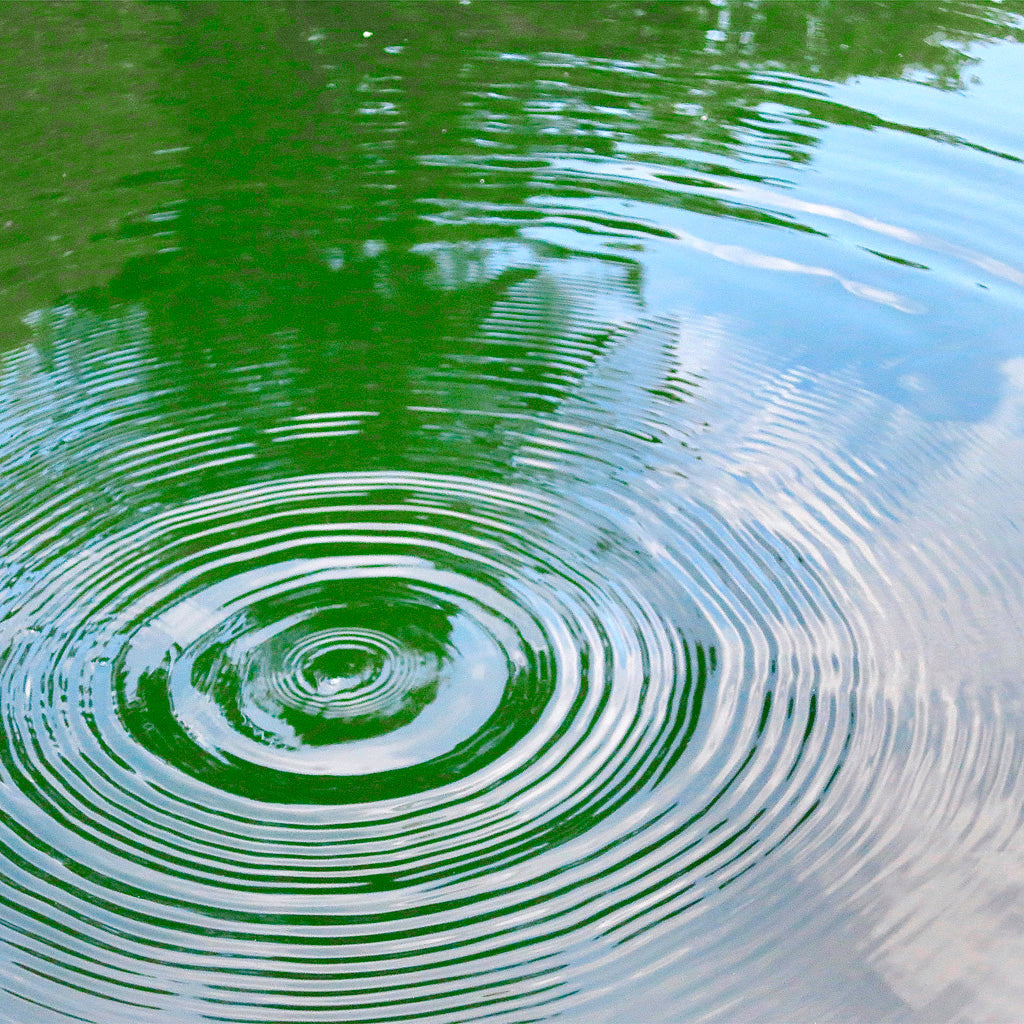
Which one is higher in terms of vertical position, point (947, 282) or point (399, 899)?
point (947, 282)

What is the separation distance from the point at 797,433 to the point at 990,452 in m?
0.36

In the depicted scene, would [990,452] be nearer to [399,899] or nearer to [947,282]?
[947,282]

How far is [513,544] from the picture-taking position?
7.27ft

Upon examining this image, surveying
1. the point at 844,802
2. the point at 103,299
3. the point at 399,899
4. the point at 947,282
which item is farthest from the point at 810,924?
the point at 103,299

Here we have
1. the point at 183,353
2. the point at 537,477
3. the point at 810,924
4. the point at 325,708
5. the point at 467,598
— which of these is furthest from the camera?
the point at 183,353

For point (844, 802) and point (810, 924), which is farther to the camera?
point (844, 802)

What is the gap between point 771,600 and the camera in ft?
6.76

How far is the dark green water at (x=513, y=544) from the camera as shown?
5.27 feet

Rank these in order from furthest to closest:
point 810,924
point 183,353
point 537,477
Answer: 1. point 183,353
2. point 537,477
3. point 810,924

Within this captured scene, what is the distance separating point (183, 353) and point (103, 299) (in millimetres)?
318

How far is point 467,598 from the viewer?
6.97 ft

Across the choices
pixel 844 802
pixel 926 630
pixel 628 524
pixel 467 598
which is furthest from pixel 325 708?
pixel 926 630

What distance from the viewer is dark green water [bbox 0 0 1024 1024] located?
1.61 metres

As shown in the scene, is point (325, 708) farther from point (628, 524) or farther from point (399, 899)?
point (628, 524)
